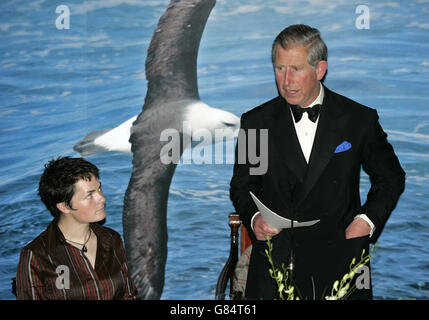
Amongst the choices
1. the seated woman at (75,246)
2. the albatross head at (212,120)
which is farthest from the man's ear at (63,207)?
the albatross head at (212,120)

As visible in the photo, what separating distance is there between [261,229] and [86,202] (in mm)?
712

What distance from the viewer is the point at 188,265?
3682 mm

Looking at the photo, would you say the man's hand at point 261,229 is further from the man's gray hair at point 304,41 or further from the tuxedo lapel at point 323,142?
the man's gray hair at point 304,41

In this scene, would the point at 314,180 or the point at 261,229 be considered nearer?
the point at 261,229

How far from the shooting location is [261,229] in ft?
6.88

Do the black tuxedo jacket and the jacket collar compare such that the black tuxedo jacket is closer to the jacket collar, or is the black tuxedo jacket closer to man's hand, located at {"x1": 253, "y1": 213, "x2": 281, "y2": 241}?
man's hand, located at {"x1": 253, "y1": 213, "x2": 281, "y2": 241}

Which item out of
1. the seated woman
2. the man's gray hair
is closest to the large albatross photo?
the seated woman

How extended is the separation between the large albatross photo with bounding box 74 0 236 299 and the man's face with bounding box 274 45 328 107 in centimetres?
135

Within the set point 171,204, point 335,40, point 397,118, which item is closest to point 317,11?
point 335,40

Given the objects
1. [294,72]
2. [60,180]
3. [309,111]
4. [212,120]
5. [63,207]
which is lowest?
[63,207]

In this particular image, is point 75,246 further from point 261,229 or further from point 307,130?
point 307,130

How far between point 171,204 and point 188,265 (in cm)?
39

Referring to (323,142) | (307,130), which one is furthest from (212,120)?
(323,142)

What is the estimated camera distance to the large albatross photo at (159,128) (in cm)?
365
